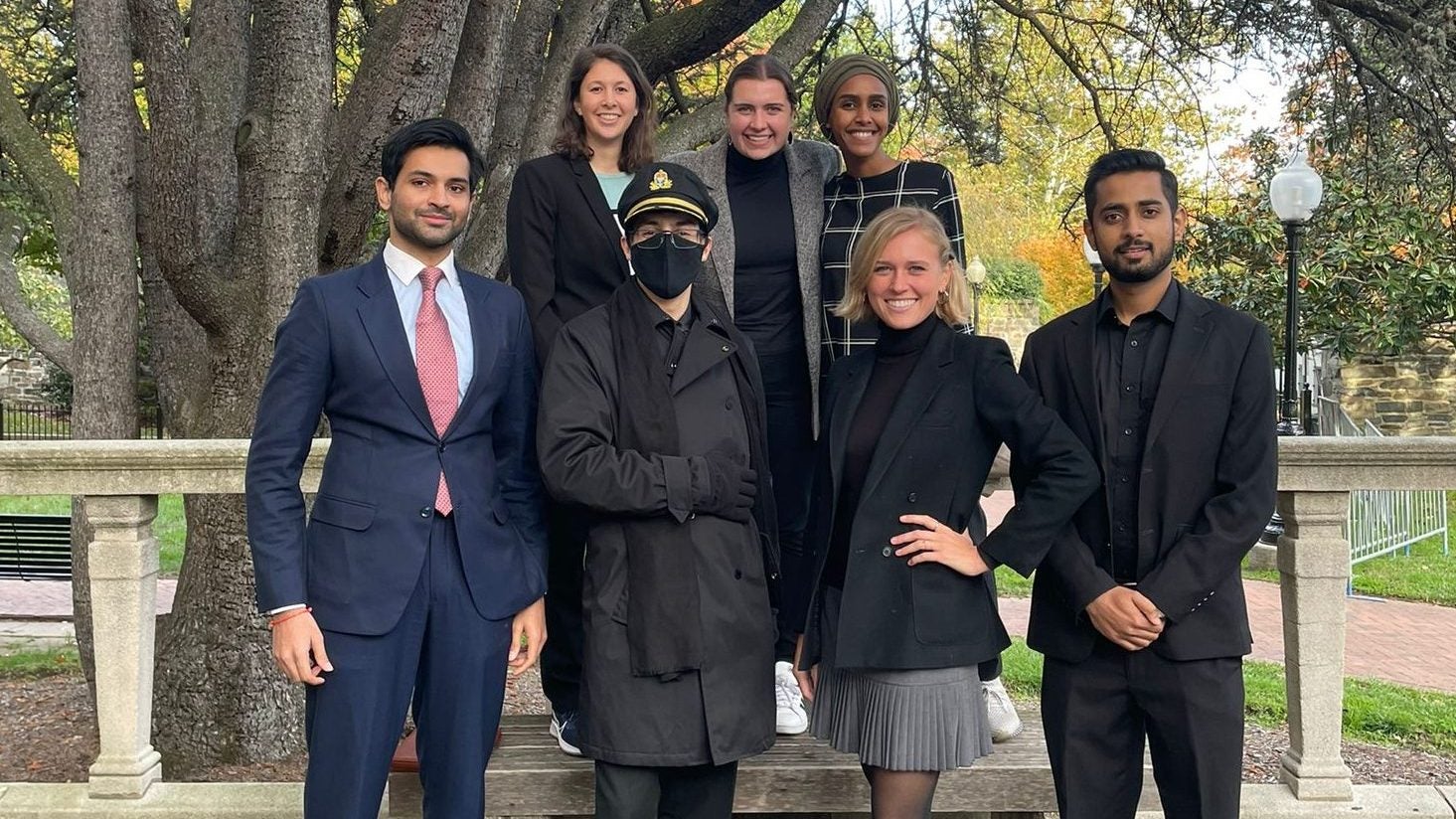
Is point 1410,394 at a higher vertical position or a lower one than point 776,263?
lower

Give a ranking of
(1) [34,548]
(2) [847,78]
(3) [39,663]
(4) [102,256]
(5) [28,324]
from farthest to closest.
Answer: (1) [34,548] < (3) [39,663] < (5) [28,324] < (4) [102,256] < (2) [847,78]

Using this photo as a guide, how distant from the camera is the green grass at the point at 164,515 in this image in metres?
11.9

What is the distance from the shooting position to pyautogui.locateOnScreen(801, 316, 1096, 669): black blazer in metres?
2.58

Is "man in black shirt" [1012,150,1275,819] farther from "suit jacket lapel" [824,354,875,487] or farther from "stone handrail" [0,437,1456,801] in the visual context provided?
"stone handrail" [0,437,1456,801]

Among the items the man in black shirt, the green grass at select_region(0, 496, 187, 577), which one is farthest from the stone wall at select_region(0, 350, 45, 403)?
the man in black shirt

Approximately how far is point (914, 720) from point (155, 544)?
90.2 inches

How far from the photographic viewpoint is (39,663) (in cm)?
845

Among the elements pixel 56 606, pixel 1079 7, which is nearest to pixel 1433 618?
pixel 1079 7

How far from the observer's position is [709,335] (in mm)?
2699

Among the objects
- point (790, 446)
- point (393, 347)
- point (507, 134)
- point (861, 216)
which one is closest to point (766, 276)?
point (861, 216)

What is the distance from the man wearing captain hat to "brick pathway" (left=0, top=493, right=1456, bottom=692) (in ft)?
22.4

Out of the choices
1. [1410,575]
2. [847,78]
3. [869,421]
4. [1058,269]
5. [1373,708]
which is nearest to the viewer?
[869,421]

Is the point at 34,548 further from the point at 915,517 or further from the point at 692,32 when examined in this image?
the point at 915,517

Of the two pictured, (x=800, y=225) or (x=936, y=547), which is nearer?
(x=936, y=547)
